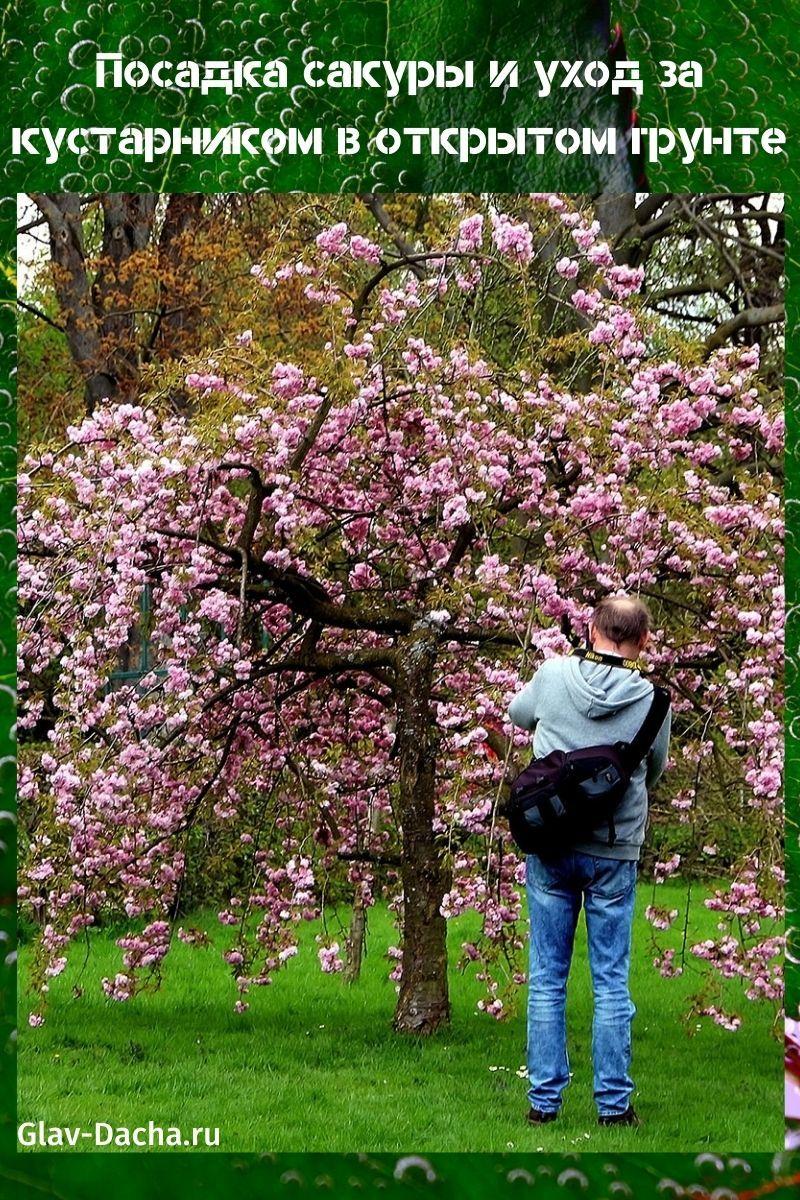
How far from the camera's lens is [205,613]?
4555mm

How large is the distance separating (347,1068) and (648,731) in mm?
1788

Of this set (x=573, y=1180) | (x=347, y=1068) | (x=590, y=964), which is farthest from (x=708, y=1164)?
(x=347, y=1068)

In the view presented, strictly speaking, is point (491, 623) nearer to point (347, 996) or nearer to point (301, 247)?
point (301, 247)

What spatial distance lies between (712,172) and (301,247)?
1834 millimetres

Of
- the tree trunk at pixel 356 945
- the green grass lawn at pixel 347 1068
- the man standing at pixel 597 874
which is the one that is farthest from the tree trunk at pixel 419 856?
the man standing at pixel 597 874

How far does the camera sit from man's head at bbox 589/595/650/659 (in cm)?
335

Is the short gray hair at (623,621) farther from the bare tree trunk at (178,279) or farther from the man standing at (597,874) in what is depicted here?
the bare tree trunk at (178,279)

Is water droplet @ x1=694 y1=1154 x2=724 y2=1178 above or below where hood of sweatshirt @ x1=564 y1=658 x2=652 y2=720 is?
below

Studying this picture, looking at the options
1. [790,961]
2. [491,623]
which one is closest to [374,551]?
[491,623]

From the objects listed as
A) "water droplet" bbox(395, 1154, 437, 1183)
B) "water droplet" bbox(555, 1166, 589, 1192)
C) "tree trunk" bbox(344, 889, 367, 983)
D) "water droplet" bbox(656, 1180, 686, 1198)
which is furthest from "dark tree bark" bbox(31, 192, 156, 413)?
"water droplet" bbox(656, 1180, 686, 1198)

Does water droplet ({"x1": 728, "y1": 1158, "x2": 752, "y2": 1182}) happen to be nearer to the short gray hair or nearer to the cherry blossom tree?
the cherry blossom tree

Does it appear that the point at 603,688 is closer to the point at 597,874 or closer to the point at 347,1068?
the point at 597,874

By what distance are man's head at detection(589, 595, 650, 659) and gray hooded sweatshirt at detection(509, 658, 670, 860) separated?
0.20ft

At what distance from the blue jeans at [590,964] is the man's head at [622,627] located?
1.68ft
